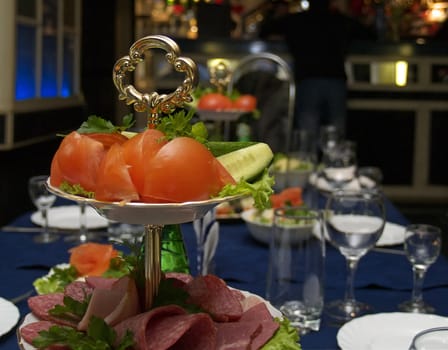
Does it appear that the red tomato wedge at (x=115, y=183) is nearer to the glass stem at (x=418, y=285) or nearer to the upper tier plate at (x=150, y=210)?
the upper tier plate at (x=150, y=210)

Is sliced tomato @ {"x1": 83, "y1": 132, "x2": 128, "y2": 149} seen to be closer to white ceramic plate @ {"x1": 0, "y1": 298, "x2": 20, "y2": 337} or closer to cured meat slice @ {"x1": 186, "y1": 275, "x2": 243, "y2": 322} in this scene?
cured meat slice @ {"x1": 186, "y1": 275, "x2": 243, "y2": 322}

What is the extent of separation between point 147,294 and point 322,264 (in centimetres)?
49

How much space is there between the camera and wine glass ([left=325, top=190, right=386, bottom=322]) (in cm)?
128

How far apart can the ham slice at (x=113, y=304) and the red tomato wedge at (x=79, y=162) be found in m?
0.12

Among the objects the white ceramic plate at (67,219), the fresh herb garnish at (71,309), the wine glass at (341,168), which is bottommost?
the white ceramic plate at (67,219)

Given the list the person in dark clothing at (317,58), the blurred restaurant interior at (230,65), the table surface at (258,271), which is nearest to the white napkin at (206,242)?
the table surface at (258,271)

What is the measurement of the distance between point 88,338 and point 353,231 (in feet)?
2.28

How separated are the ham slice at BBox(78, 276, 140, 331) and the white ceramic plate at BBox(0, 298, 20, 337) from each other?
375 mm

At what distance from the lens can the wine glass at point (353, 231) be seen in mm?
1281

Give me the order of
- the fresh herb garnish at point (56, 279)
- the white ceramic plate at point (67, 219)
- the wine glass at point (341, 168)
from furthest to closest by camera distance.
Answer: the wine glass at point (341, 168) < the white ceramic plate at point (67, 219) < the fresh herb garnish at point (56, 279)

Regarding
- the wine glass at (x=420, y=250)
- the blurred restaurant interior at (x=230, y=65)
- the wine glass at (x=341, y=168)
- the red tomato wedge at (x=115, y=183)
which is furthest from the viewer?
the blurred restaurant interior at (x=230, y=65)

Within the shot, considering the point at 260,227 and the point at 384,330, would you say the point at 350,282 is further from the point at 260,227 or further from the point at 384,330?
the point at 260,227

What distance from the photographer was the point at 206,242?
1.36 meters

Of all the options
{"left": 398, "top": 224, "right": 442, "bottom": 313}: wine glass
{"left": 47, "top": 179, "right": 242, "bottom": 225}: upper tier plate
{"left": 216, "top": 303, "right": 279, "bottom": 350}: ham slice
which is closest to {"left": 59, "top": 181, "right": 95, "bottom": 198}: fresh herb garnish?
{"left": 47, "top": 179, "right": 242, "bottom": 225}: upper tier plate
